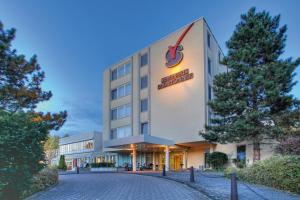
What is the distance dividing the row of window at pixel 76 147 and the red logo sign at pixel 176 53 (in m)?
25.4

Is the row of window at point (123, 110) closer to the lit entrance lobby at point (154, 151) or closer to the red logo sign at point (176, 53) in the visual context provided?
the lit entrance lobby at point (154, 151)

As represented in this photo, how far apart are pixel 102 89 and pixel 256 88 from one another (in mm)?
29636

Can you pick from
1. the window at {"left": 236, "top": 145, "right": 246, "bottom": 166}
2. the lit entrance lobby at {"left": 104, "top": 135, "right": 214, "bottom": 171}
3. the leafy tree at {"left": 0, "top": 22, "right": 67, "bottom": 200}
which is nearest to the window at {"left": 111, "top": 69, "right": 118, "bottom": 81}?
the lit entrance lobby at {"left": 104, "top": 135, "right": 214, "bottom": 171}

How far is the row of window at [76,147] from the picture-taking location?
5756cm

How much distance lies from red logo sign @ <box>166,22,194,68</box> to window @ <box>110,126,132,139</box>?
34.7 ft

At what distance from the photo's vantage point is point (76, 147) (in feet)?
204

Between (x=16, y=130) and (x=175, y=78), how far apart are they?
28076mm

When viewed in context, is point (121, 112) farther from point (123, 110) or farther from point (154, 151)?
point (154, 151)

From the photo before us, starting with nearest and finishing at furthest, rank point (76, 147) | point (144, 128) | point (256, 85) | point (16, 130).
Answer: point (16, 130) < point (256, 85) < point (144, 128) < point (76, 147)

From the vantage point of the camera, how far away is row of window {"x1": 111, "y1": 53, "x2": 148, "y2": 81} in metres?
42.2

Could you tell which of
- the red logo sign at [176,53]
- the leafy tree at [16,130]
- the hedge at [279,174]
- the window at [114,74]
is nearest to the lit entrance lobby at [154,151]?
the red logo sign at [176,53]

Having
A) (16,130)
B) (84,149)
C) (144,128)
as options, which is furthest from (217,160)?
(84,149)

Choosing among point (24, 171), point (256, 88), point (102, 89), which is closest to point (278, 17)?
point (256, 88)

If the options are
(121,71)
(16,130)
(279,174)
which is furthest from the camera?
(121,71)
